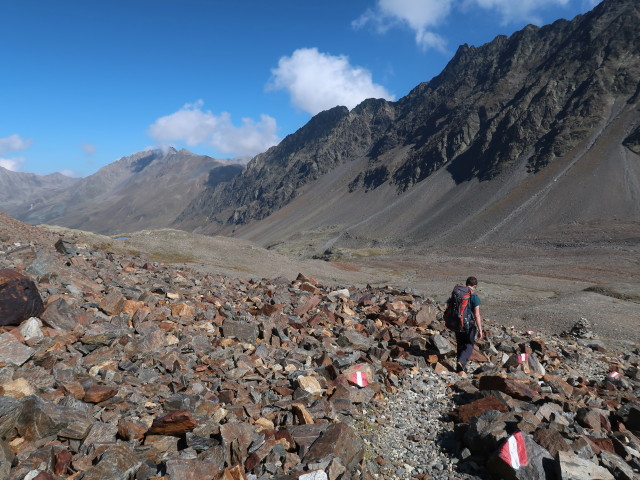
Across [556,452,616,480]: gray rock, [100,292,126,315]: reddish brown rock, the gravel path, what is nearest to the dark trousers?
the gravel path

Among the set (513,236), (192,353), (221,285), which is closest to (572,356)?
(192,353)

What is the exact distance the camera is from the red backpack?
9727mm

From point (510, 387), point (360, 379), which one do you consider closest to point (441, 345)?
point (510, 387)

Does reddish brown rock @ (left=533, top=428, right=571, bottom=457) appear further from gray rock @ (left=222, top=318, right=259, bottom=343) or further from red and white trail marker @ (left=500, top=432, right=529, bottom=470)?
gray rock @ (left=222, top=318, right=259, bottom=343)

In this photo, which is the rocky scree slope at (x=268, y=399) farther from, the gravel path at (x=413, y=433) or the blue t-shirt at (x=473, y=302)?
the blue t-shirt at (x=473, y=302)

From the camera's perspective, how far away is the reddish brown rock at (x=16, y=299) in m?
7.78

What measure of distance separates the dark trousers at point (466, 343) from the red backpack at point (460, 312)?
0.16m

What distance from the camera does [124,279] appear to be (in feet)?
45.5

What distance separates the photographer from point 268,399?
7.21 metres

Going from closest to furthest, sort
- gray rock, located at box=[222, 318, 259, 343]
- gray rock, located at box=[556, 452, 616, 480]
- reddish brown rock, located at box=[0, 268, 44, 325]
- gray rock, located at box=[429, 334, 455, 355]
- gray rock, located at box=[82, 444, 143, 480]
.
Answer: gray rock, located at box=[82, 444, 143, 480]
gray rock, located at box=[556, 452, 616, 480]
reddish brown rock, located at box=[0, 268, 44, 325]
gray rock, located at box=[222, 318, 259, 343]
gray rock, located at box=[429, 334, 455, 355]

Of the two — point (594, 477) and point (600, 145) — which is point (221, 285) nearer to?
point (594, 477)

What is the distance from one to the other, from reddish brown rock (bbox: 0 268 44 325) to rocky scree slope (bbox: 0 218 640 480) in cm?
3

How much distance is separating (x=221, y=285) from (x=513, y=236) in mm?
88258

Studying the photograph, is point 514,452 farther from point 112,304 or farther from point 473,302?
point 112,304
